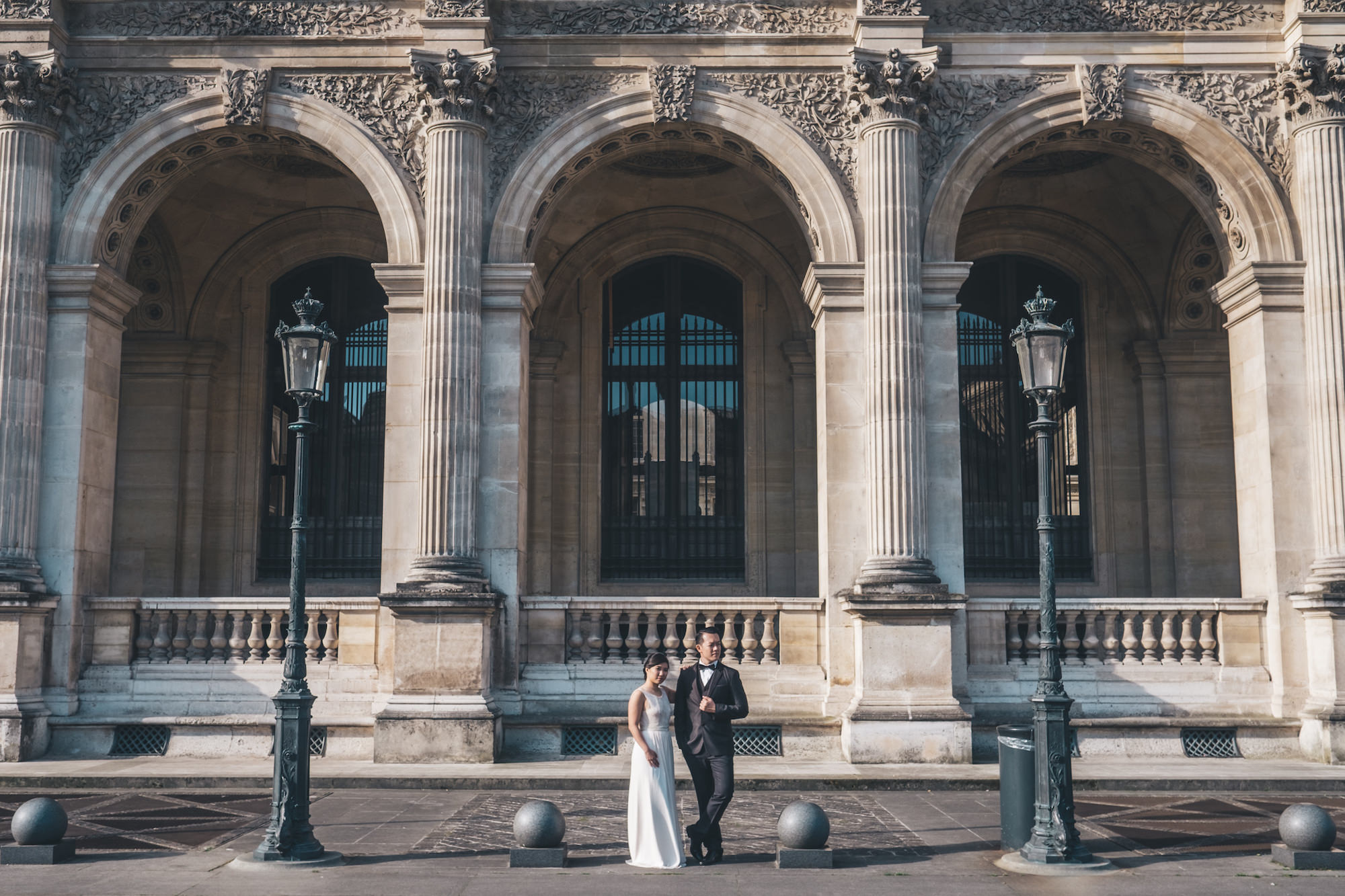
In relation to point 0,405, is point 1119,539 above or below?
below

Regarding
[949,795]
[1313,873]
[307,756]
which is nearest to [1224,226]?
Answer: [949,795]

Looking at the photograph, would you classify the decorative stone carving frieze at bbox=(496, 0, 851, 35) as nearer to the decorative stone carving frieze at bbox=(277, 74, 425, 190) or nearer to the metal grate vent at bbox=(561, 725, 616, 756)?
the decorative stone carving frieze at bbox=(277, 74, 425, 190)

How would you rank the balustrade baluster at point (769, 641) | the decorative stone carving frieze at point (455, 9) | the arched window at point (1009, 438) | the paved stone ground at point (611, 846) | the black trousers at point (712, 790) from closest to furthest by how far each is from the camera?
the paved stone ground at point (611, 846), the black trousers at point (712, 790), the balustrade baluster at point (769, 641), the decorative stone carving frieze at point (455, 9), the arched window at point (1009, 438)

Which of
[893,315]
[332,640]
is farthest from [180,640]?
[893,315]

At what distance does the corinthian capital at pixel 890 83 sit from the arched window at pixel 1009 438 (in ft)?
18.7

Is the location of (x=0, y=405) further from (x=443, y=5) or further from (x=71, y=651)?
(x=443, y=5)

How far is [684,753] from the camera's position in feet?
34.4

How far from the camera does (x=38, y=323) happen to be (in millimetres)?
17156

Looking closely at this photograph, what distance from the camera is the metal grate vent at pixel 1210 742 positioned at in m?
16.4

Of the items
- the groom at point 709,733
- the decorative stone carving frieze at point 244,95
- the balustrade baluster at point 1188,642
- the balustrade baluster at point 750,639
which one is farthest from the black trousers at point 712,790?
the decorative stone carving frieze at point 244,95

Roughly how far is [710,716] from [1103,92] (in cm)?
1104

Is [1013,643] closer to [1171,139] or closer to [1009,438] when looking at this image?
[1009,438]

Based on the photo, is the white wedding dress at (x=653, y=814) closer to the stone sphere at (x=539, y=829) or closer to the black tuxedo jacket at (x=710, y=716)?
the black tuxedo jacket at (x=710, y=716)

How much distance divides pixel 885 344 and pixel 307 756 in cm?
912
